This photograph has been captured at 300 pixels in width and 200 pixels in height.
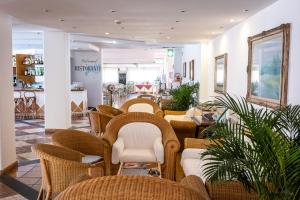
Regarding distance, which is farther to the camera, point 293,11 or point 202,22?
point 202,22

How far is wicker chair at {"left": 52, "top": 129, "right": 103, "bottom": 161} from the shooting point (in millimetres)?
3847

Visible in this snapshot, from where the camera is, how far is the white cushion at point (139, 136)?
4668 mm

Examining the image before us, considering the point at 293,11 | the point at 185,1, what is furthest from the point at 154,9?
the point at 293,11

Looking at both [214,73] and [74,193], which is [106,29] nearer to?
[214,73]

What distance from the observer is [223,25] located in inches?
253

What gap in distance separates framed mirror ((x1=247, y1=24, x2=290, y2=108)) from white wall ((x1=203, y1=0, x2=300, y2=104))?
0.33 ft

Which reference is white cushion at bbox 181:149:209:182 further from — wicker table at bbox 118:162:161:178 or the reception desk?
the reception desk

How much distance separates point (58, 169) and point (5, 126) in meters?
2.50

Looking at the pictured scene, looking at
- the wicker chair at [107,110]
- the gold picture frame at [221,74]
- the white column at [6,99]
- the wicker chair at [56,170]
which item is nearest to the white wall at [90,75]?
the gold picture frame at [221,74]

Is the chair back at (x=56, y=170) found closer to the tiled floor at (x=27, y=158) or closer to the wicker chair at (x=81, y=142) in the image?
the wicker chair at (x=81, y=142)

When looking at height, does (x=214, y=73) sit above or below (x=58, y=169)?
above

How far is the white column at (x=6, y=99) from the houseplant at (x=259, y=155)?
3.88 m

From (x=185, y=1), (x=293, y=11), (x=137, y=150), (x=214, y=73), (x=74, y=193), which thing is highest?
(x=185, y=1)

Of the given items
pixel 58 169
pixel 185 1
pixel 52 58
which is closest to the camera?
pixel 58 169
